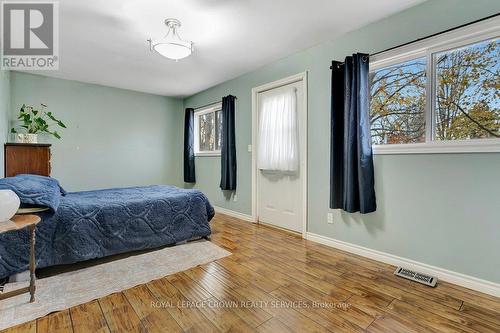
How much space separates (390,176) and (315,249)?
3.70 ft

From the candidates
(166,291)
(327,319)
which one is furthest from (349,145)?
(166,291)

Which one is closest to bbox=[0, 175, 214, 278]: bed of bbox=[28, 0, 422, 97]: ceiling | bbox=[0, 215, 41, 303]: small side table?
bbox=[0, 215, 41, 303]: small side table

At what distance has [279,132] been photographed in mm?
3545

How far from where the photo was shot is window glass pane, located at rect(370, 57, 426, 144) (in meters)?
2.33

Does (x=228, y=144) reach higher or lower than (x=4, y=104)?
lower

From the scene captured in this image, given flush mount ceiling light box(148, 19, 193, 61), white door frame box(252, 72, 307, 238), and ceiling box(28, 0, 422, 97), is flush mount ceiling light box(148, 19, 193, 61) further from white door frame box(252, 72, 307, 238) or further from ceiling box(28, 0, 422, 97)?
white door frame box(252, 72, 307, 238)

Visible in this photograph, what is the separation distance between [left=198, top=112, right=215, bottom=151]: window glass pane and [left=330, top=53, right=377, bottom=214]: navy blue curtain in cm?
295

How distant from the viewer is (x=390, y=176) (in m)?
2.43

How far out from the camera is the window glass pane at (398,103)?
233 centimetres

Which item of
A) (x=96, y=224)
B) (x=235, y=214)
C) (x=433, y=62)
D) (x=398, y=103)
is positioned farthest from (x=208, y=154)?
(x=433, y=62)

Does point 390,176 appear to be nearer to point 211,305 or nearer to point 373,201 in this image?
point 373,201

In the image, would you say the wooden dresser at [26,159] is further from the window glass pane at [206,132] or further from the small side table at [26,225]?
the window glass pane at [206,132]

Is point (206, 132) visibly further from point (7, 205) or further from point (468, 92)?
point (468, 92)

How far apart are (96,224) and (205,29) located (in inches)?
88.9
